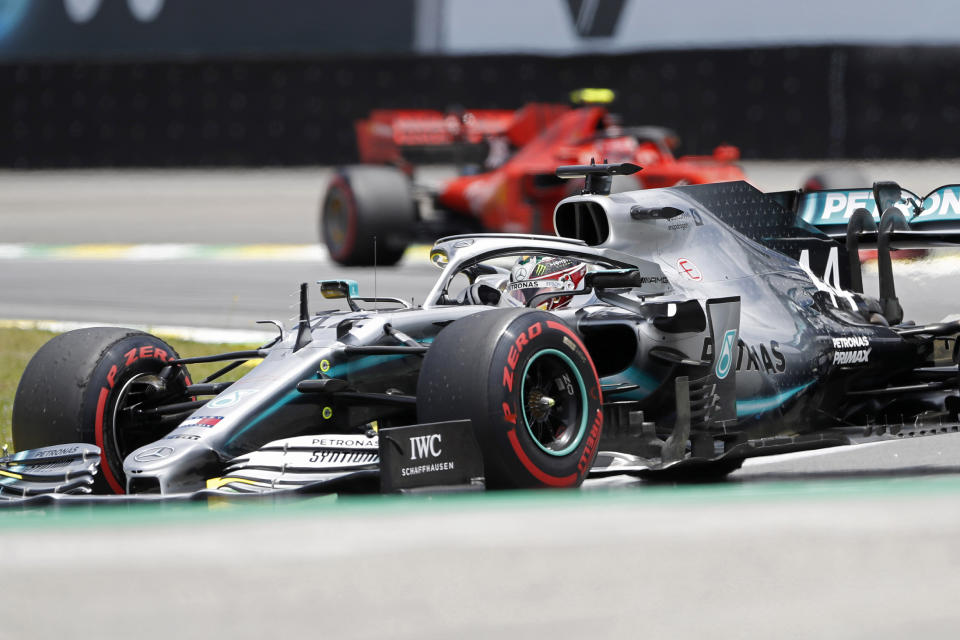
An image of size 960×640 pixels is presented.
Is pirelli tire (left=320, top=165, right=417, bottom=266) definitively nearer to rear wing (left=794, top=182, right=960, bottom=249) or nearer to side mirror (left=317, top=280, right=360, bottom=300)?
rear wing (left=794, top=182, right=960, bottom=249)

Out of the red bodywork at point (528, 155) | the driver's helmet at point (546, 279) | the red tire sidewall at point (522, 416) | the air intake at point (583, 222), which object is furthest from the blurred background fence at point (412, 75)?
the red tire sidewall at point (522, 416)

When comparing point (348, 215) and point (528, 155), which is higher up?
point (528, 155)

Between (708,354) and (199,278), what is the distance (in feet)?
33.4

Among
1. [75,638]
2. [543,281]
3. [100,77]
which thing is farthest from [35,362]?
[100,77]

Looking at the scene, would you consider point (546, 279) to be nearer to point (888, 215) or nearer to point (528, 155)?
point (888, 215)

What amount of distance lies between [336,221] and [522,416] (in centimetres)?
1113

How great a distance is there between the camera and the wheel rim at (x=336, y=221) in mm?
15734

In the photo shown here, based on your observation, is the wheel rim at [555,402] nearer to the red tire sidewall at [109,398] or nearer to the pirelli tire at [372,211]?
the red tire sidewall at [109,398]

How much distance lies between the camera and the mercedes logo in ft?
17.3

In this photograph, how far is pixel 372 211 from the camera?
15.4 metres

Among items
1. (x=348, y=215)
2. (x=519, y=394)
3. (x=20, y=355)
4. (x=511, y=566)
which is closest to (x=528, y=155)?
(x=348, y=215)

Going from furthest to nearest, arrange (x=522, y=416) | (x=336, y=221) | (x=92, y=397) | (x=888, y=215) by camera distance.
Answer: (x=336, y=221) < (x=888, y=215) < (x=92, y=397) < (x=522, y=416)

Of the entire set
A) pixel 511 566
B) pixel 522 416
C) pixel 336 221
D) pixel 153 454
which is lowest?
pixel 511 566

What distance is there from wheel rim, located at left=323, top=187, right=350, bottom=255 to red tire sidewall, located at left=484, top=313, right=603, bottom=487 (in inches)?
407
